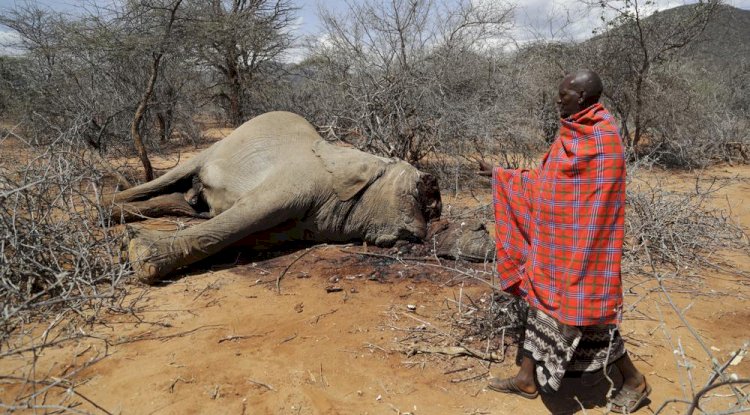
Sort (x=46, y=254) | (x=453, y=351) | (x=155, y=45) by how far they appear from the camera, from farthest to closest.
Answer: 1. (x=155, y=45)
2. (x=46, y=254)
3. (x=453, y=351)

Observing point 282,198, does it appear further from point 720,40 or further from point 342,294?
point 720,40

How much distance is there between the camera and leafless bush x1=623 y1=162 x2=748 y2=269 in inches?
175

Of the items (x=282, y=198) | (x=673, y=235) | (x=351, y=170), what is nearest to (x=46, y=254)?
(x=282, y=198)

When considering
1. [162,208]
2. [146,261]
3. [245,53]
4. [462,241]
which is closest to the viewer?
[146,261]

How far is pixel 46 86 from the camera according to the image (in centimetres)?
879

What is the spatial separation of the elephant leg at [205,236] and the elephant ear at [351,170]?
18.5 inches

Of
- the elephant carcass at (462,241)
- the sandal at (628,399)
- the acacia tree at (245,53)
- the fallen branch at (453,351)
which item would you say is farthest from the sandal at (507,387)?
Result: the acacia tree at (245,53)

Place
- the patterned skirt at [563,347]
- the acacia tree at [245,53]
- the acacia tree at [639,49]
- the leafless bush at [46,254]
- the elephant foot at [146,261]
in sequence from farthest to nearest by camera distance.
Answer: the acacia tree at [245,53], the acacia tree at [639,49], the elephant foot at [146,261], the leafless bush at [46,254], the patterned skirt at [563,347]

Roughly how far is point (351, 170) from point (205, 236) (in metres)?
1.45

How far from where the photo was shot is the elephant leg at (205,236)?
361 cm

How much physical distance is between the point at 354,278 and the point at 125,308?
1.69 meters

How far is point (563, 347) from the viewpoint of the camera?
7.72ft

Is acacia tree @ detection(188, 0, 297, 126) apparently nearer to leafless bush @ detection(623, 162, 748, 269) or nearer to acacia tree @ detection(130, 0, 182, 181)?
acacia tree @ detection(130, 0, 182, 181)

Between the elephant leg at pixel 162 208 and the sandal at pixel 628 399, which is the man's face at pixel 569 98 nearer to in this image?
the sandal at pixel 628 399
